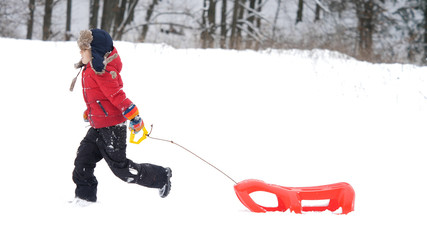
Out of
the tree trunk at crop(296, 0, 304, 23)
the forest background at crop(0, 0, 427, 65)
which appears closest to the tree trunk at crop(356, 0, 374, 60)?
the forest background at crop(0, 0, 427, 65)

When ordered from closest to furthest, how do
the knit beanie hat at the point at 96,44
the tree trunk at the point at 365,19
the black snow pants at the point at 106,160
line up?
the knit beanie hat at the point at 96,44
the black snow pants at the point at 106,160
the tree trunk at the point at 365,19

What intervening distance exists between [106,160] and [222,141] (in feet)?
8.74

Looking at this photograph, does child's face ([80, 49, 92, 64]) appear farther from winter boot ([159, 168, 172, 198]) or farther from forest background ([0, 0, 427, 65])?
forest background ([0, 0, 427, 65])

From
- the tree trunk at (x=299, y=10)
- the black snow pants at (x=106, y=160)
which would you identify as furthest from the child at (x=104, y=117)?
the tree trunk at (x=299, y=10)

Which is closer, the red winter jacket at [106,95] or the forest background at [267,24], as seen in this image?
the red winter jacket at [106,95]

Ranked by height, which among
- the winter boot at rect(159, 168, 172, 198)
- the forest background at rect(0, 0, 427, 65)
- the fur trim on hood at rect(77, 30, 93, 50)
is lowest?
the winter boot at rect(159, 168, 172, 198)

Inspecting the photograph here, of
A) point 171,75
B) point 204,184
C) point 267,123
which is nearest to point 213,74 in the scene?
point 171,75

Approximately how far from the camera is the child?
11.8 feet

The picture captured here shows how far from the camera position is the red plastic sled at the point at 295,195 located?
3.60 m

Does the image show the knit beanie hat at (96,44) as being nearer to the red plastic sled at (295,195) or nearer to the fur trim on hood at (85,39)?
the fur trim on hood at (85,39)

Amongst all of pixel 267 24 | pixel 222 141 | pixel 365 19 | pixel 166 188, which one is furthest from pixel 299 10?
pixel 166 188

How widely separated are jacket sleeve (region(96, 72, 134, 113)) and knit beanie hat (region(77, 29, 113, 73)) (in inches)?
2.8

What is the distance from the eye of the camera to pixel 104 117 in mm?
3713

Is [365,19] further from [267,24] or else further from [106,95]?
[106,95]
